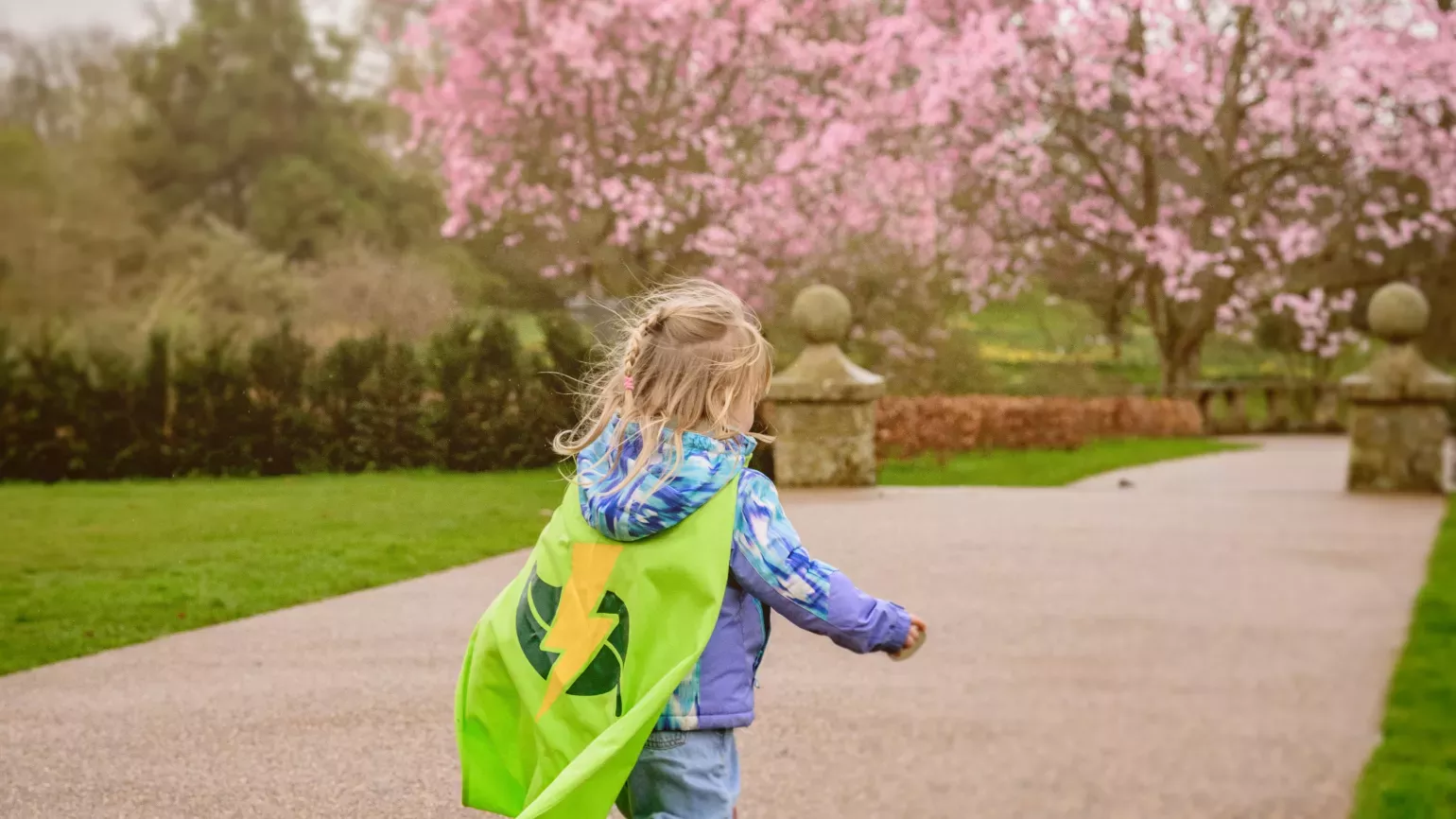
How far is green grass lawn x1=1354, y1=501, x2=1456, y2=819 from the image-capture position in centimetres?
347

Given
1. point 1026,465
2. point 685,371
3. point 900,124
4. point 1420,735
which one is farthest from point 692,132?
point 685,371

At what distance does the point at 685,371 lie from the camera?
238cm

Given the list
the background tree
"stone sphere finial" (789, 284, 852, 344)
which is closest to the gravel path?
"stone sphere finial" (789, 284, 852, 344)

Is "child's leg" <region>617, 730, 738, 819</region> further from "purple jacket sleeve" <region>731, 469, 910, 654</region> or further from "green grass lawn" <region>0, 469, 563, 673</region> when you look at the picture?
"green grass lawn" <region>0, 469, 563, 673</region>

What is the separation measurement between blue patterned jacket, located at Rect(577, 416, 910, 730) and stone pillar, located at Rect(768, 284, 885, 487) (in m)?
7.71

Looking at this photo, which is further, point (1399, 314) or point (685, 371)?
point (1399, 314)

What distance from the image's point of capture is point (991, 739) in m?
4.03

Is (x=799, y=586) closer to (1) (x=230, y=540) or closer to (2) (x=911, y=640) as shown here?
(2) (x=911, y=640)

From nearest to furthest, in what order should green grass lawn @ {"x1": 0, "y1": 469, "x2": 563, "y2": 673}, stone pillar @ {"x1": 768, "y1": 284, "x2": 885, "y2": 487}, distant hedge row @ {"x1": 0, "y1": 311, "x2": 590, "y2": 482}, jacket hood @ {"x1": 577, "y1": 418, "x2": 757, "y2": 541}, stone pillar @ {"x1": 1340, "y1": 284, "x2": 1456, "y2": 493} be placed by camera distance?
jacket hood @ {"x1": 577, "y1": 418, "x2": 757, "y2": 541}
green grass lawn @ {"x1": 0, "y1": 469, "x2": 563, "y2": 673}
stone pillar @ {"x1": 768, "y1": 284, "x2": 885, "y2": 487}
stone pillar @ {"x1": 1340, "y1": 284, "x2": 1456, "y2": 493}
distant hedge row @ {"x1": 0, "y1": 311, "x2": 590, "y2": 482}

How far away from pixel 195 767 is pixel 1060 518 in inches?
256

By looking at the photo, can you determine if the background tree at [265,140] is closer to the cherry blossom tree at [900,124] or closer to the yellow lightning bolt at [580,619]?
the cherry blossom tree at [900,124]

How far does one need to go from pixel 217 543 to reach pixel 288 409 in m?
4.12

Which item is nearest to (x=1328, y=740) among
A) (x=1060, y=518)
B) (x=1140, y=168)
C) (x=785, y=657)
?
(x=785, y=657)

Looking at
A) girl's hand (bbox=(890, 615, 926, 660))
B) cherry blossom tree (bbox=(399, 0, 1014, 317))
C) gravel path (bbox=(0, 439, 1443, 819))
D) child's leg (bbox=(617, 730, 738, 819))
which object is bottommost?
gravel path (bbox=(0, 439, 1443, 819))
